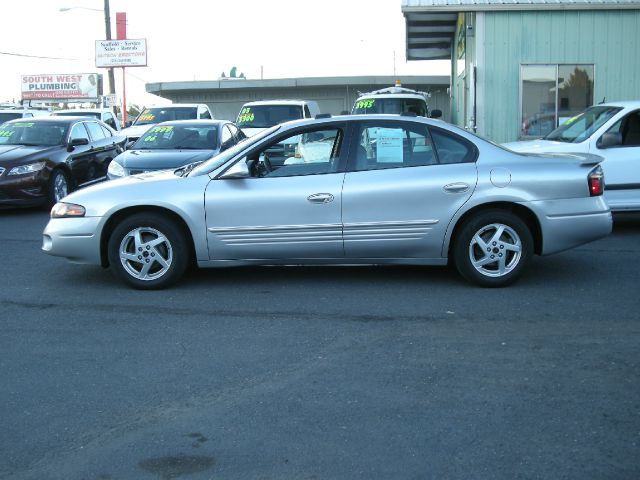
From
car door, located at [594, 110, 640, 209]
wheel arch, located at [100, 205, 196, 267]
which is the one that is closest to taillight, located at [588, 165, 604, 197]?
car door, located at [594, 110, 640, 209]

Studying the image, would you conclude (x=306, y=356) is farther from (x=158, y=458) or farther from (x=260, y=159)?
(x=260, y=159)

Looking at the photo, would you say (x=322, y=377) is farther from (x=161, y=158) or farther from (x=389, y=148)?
(x=161, y=158)

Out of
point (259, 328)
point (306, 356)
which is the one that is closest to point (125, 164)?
point (259, 328)

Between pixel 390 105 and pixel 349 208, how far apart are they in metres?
13.1

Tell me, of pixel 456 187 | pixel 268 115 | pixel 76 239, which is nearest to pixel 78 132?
pixel 268 115

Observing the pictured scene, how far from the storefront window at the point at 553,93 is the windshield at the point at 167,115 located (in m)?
9.67

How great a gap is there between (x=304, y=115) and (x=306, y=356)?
14.3m

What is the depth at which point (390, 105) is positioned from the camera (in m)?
19.7

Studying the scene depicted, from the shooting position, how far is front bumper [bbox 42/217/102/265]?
7.19 metres

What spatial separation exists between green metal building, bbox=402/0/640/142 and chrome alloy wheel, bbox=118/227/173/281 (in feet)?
36.8

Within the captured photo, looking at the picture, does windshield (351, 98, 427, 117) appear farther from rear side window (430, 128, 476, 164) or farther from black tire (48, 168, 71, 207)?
rear side window (430, 128, 476, 164)

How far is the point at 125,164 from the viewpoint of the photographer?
475 inches

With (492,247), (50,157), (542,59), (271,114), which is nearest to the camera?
(492,247)

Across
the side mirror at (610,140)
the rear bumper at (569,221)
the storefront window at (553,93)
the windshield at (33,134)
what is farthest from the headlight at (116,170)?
the storefront window at (553,93)
